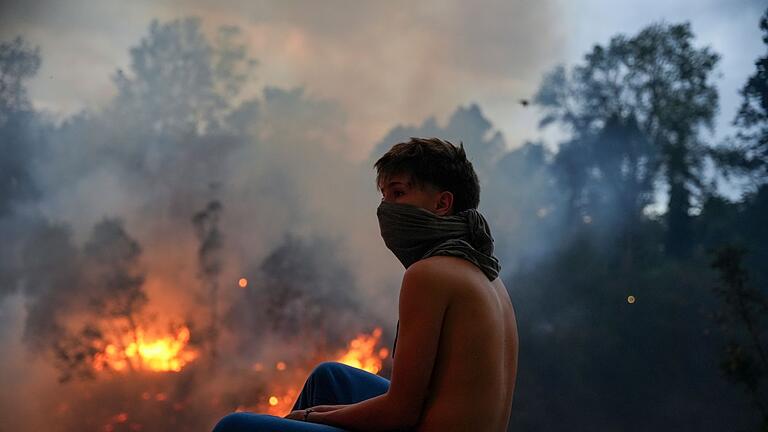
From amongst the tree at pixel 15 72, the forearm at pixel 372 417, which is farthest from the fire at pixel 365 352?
the forearm at pixel 372 417

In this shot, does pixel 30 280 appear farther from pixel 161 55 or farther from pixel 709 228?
pixel 709 228

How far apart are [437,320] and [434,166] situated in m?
0.53

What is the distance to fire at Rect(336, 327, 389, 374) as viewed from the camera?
15.2 m

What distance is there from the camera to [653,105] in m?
13.9

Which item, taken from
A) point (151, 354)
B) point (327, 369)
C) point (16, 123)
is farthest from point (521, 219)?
point (327, 369)

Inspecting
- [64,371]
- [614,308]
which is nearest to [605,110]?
[614,308]

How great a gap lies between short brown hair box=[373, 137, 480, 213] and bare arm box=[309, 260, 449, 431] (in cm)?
37

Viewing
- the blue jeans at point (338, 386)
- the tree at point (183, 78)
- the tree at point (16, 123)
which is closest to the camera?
the blue jeans at point (338, 386)

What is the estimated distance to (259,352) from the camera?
50.0ft

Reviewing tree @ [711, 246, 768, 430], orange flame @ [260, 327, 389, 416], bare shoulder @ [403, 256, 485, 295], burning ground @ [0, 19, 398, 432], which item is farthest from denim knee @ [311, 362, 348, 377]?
orange flame @ [260, 327, 389, 416]

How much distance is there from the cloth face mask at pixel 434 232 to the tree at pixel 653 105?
40.5 feet

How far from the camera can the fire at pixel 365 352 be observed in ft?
49.9

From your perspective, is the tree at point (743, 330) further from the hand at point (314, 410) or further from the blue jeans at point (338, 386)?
the hand at point (314, 410)

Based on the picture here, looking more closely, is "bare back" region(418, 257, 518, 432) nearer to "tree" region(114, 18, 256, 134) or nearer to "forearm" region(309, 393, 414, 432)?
"forearm" region(309, 393, 414, 432)
